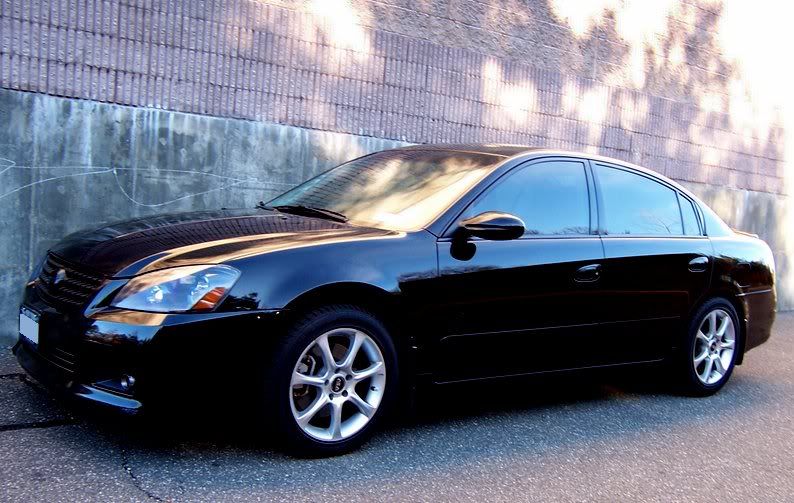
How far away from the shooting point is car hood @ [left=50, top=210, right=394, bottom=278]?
154 inches

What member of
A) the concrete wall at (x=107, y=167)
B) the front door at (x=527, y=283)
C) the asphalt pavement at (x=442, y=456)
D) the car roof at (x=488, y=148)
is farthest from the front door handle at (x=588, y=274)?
the concrete wall at (x=107, y=167)

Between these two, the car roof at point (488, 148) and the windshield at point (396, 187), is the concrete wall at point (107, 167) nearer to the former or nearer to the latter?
the windshield at point (396, 187)

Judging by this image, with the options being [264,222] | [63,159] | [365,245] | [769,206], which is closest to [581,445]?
[365,245]

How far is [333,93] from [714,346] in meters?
3.73

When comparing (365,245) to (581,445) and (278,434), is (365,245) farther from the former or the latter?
(581,445)

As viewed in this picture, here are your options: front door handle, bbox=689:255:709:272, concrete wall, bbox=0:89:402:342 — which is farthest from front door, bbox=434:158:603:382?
concrete wall, bbox=0:89:402:342

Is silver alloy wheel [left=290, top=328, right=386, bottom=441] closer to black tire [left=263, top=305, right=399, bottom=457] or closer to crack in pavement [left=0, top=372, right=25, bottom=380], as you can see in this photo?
black tire [left=263, top=305, right=399, bottom=457]

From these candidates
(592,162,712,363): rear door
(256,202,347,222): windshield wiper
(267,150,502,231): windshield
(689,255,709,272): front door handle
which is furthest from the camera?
(689,255,709,272): front door handle

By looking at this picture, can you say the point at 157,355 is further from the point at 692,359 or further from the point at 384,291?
the point at 692,359

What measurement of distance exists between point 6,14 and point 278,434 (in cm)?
383

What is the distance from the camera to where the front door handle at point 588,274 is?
→ 4.99 m

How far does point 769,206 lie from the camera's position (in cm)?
1140

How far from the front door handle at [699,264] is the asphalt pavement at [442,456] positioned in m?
0.81

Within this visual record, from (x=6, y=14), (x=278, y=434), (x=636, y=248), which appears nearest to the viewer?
(x=278, y=434)
